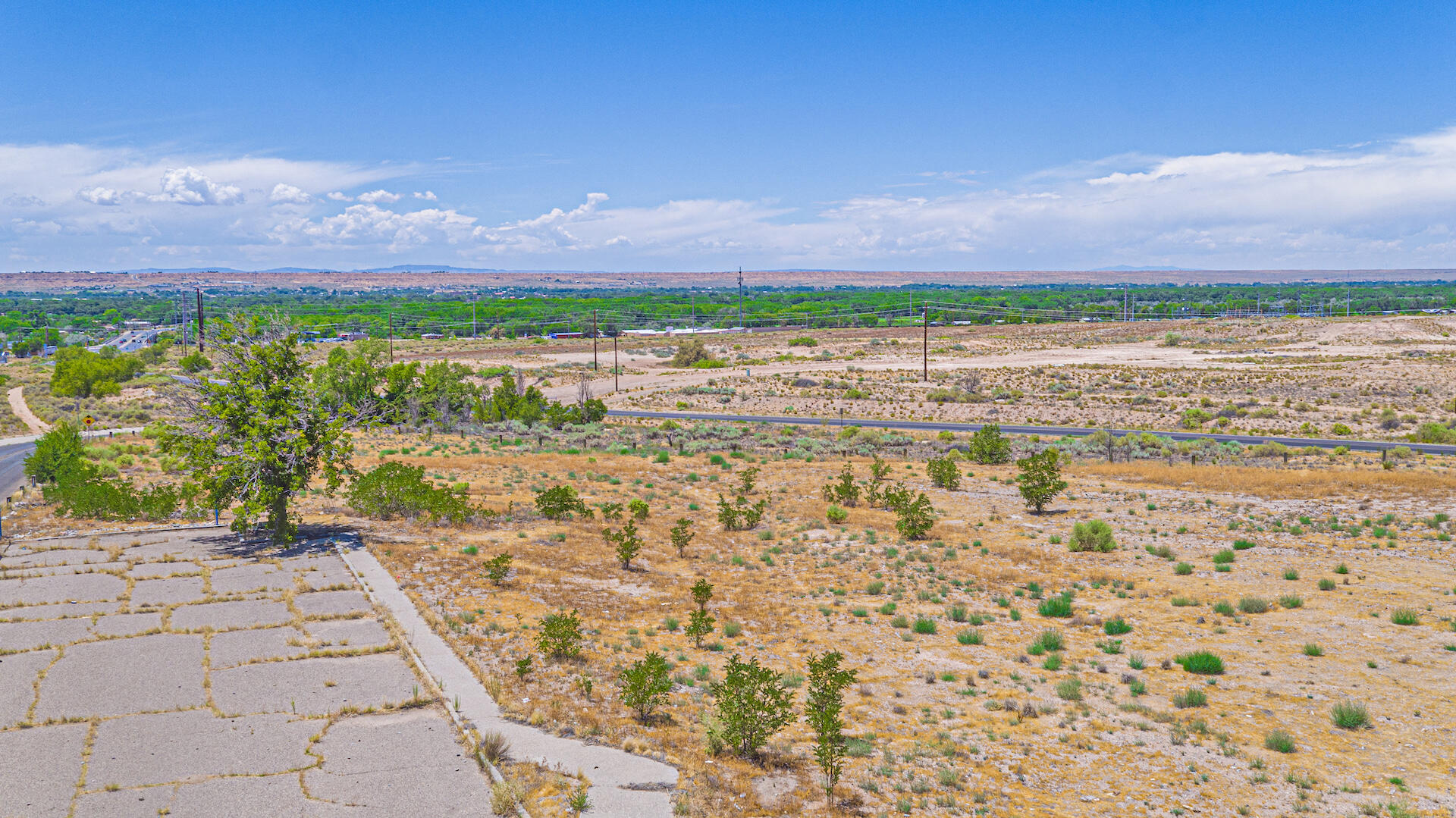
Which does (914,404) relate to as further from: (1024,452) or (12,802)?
(12,802)

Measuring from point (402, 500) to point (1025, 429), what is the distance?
38474 mm

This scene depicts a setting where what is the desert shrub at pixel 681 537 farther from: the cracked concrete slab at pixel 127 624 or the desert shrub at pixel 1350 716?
the desert shrub at pixel 1350 716

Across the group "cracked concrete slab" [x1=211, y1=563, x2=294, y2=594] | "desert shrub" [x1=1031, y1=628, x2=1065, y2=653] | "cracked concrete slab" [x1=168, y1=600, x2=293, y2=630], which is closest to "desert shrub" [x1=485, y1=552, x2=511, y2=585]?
"cracked concrete slab" [x1=211, y1=563, x2=294, y2=594]

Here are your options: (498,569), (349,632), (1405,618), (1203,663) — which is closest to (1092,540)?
(1405,618)

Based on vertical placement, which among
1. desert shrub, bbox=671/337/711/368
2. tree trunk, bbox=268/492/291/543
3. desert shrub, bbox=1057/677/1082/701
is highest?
desert shrub, bbox=671/337/711/368

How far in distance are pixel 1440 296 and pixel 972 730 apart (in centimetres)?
23025

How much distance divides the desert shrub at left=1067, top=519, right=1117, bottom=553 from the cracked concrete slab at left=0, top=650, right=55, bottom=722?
746 inches

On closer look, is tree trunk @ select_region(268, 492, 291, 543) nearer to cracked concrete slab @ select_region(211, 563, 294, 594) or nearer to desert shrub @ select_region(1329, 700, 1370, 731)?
cracked concrete slab @ select_region(211, 563, 294, 594)

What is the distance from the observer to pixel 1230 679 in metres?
12.6

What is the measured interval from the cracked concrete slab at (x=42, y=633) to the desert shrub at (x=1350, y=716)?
52.4 feet

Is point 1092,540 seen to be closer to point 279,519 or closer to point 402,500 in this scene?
point 402,500

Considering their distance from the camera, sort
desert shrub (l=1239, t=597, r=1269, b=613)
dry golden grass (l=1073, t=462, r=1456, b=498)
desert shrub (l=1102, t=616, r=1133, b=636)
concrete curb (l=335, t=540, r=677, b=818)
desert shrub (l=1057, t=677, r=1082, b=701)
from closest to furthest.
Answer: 1. concrete curb (l=335, t=540, r=677, b=818)
2. desert shrub (l=1057, t=677, r=1082, b=701)
3. desert shrub (l=1102, t=616, r=1133, b=636)
4. desert shrub (l=1239, t=597, r=1269, b=613)
5. dry golden grass (l=1073, t=462, r=1456, b=498)

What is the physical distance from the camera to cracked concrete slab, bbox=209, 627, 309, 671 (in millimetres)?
11820

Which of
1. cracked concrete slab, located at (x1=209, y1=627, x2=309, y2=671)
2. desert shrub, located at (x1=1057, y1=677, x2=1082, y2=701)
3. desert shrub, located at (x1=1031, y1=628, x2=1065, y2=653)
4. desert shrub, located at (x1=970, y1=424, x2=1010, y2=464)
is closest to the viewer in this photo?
cracked concrete slab, located at (x1=209, y1=627, x2=309, y2=671)
